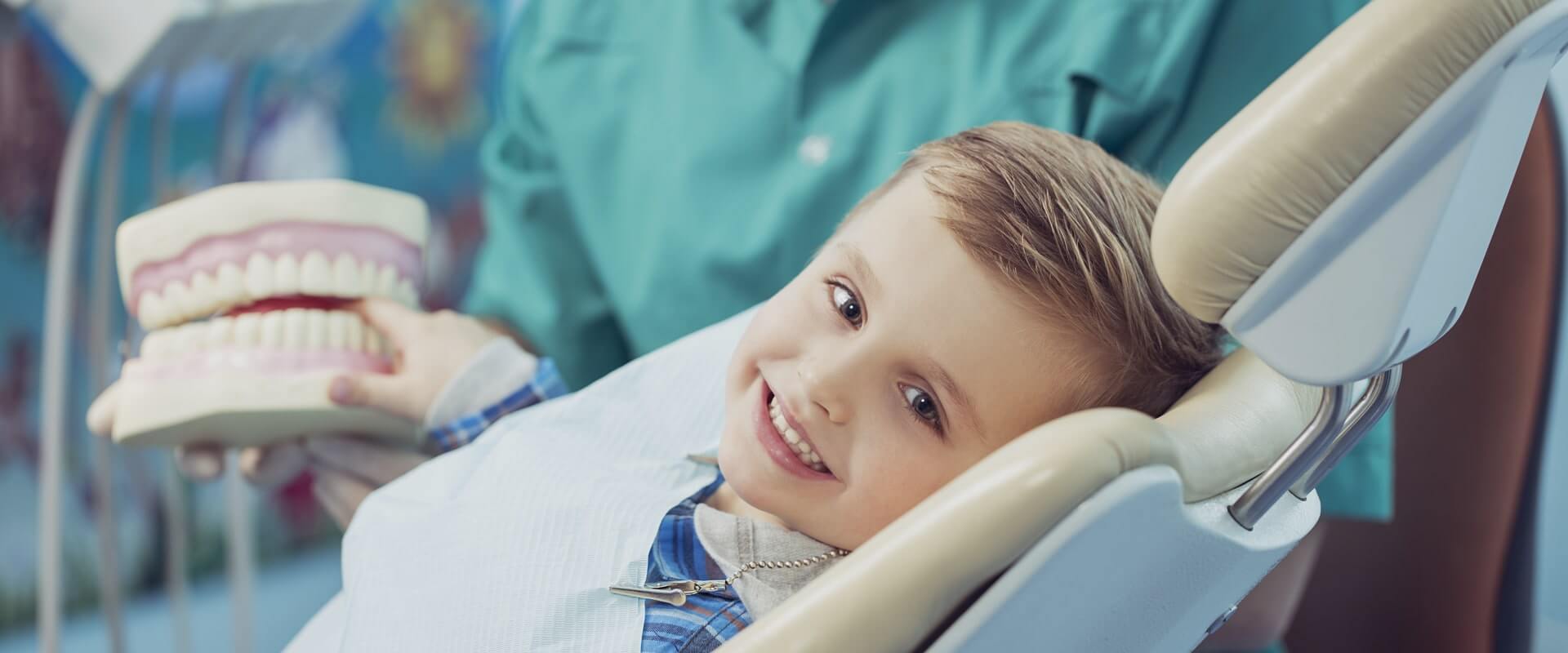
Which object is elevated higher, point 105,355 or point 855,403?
point 105,355

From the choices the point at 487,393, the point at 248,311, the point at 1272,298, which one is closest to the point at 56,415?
the point at 248,311

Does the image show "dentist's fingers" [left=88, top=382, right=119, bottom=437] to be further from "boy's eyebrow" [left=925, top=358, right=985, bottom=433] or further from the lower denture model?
"boy's eyebrow" [left=925, top=358, right=985, bottom=433]

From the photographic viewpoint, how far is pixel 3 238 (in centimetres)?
125

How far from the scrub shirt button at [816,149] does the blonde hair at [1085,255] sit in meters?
0.31

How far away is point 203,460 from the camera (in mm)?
791

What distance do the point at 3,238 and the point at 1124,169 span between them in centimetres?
116

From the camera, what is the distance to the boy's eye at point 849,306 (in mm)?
582

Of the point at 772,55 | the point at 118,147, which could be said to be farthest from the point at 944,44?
the point at 118,147

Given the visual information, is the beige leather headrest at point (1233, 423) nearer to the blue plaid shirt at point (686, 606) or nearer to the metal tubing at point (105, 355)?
the blue plaid shirt at point (686, 606)

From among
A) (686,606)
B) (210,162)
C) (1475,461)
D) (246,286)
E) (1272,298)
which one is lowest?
(1475,461)

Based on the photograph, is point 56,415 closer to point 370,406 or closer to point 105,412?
point 105,412

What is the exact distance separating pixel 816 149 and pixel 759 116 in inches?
2.3

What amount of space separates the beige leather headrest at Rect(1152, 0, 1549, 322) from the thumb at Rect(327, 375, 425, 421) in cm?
53

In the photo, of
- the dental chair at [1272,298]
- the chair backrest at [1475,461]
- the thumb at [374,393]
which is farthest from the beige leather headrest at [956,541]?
the chair backrest at [1475,461]
